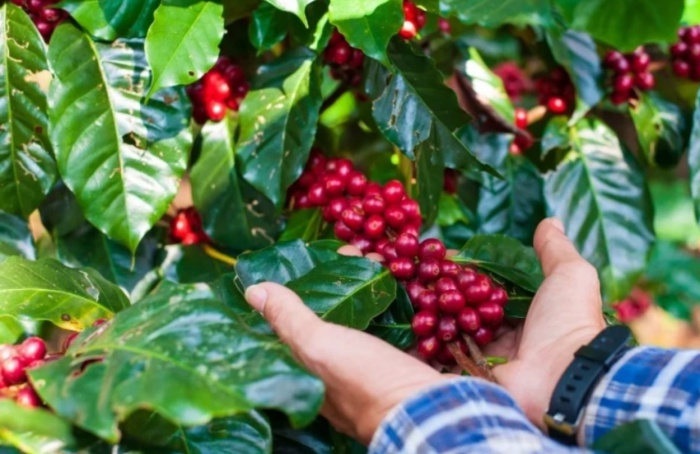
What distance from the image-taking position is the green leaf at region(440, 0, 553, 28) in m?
0.84

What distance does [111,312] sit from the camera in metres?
1.00

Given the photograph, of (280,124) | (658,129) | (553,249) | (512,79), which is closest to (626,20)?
(553,249)

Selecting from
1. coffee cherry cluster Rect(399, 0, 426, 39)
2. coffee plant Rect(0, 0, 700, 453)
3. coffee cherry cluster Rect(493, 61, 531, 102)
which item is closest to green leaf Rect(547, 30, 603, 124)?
coffee plant Rect(0, 0, 700, 453)

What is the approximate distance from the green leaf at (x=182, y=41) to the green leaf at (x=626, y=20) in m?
0.48

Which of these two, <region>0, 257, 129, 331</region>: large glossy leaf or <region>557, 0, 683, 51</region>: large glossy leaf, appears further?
<region>0, 257, 129, 331</region>: large glossy leaf

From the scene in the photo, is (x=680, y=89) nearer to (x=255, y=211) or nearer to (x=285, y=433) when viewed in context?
(x=255, y=211)

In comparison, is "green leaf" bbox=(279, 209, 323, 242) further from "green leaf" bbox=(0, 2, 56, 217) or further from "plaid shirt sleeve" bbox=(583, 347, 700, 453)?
"plaid shirt sleeve" bbox=(583, 347, 700, 453)

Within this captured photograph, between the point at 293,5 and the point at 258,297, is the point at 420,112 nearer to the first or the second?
the point at 293,5

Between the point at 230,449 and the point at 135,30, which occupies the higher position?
the point at 135,30

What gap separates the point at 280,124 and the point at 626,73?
2.22ft

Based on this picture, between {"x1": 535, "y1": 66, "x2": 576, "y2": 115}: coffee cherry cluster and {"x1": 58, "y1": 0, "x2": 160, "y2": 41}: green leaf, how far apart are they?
742 millimetres

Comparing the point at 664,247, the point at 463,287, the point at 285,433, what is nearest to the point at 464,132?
the point at 463,287

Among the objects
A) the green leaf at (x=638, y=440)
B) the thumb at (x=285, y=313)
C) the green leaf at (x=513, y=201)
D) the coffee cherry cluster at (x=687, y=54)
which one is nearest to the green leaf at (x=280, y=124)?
the thumb at (x=285, y=313)

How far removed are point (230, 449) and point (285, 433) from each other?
0.09 meters
